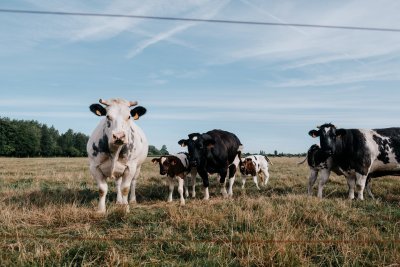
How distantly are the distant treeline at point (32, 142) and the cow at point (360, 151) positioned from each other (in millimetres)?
106978

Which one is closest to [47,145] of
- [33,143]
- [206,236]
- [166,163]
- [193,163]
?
[33,143]

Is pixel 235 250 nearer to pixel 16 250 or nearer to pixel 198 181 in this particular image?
pixel 16 250

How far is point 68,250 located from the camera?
16.9ft

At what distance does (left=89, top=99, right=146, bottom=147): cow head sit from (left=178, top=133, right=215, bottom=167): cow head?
335 cm

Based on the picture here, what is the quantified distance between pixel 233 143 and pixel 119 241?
28.8 ft

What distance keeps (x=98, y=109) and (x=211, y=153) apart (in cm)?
472

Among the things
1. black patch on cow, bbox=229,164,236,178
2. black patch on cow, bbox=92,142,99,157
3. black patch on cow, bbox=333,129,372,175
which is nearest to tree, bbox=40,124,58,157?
black patch on cow, bbox=229,164,236,178

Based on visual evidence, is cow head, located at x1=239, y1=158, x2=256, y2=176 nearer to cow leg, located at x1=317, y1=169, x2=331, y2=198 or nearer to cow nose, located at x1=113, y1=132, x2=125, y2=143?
cow leg, located at x1=317, y1=169, x2=331, y2=198

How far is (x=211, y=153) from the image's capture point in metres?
12.4

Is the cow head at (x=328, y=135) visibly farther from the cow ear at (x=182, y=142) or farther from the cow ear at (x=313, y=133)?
the cow ear at (x=182, y=142)

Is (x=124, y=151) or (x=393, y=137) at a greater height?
(x=393, y=137)

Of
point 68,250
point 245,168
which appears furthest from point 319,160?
point 68,250

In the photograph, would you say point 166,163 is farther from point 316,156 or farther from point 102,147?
point 316,156

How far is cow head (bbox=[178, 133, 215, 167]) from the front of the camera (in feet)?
38.5
